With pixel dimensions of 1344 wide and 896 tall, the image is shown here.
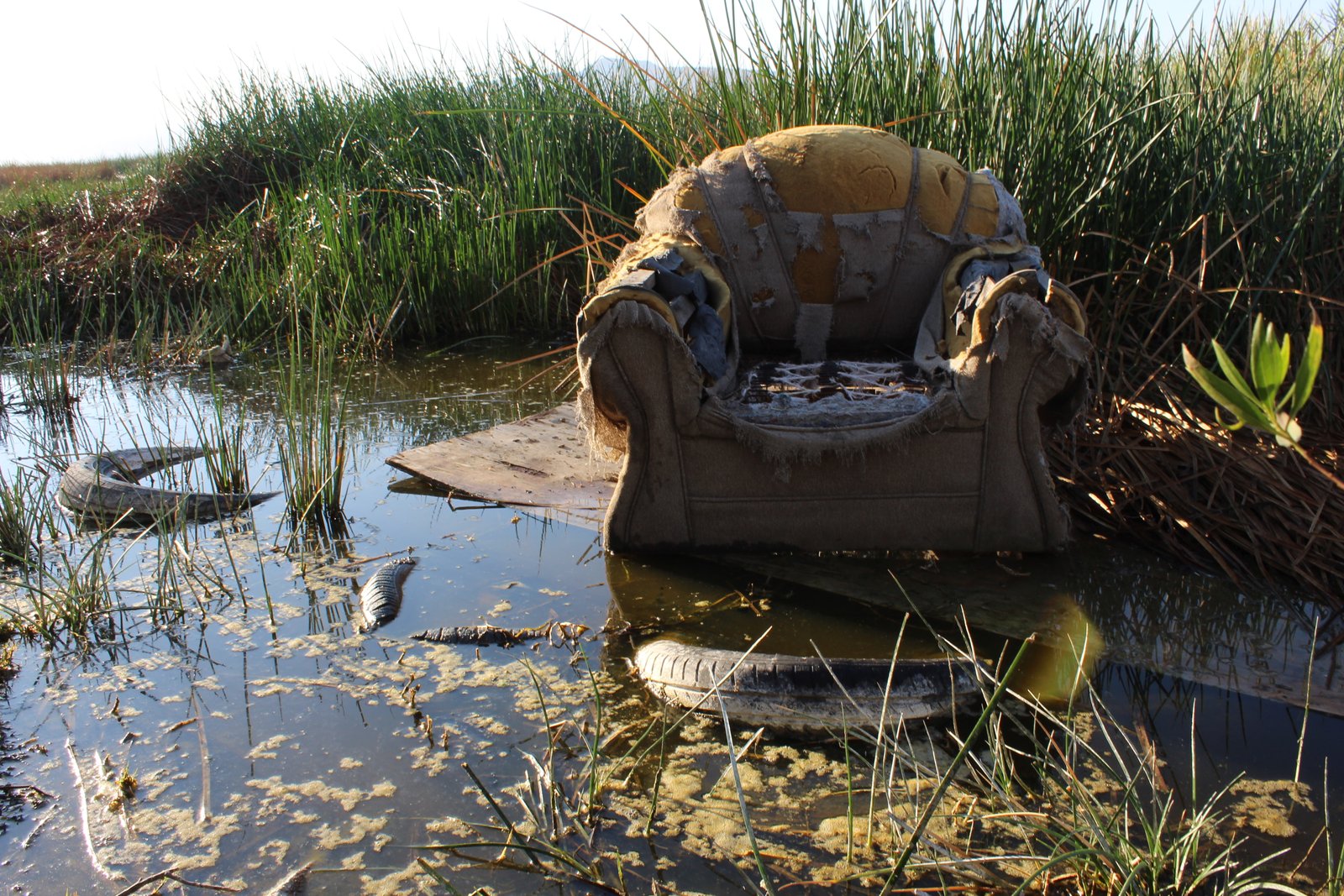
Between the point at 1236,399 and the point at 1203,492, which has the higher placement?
the point at 1236,399

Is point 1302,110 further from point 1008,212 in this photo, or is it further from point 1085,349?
point 1085,349

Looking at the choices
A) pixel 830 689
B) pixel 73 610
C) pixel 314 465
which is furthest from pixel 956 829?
pixel 314 465

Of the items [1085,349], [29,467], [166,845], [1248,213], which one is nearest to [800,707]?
[166,845]

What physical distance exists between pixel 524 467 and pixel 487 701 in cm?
158

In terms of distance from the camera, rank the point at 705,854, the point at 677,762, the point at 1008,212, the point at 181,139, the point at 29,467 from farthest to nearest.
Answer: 1. the point at 181,139
2. the point at 29,467
3. the point at 1008,212
4. the point at 677,762
5. the point at 705,854

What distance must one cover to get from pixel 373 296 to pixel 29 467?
2270 millimetres

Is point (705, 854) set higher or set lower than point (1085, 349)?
lower

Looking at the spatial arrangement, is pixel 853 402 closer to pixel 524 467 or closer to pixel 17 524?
pixel 524 467

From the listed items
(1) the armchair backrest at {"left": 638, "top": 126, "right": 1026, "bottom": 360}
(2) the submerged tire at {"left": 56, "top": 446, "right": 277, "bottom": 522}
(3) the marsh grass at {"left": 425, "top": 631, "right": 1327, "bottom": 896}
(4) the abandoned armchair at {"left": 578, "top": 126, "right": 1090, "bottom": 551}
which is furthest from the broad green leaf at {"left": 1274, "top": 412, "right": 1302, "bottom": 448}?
(2) the submerged tire at {"left": 56, "top": 446, "right": 277, "bottom": 522}

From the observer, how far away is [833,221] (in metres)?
3.31

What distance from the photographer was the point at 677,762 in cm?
188

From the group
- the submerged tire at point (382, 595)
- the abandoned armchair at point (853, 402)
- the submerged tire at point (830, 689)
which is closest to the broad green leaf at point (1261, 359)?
the submerged tire at point (830, 689)

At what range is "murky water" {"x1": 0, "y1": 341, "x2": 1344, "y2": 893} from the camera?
1.66m

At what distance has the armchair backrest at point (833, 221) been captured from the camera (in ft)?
10.8
